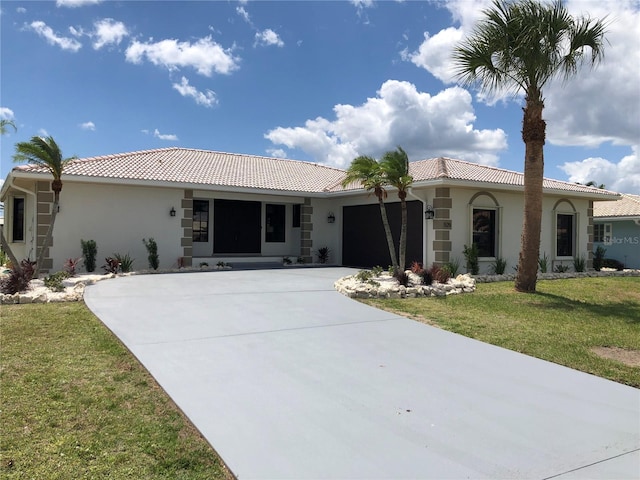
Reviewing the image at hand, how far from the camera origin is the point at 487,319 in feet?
26.2

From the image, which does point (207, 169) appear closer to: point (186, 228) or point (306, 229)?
point (186, 228)

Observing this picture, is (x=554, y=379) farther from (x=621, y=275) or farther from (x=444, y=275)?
(x=621, y=275)

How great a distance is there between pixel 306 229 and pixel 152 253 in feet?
21.2

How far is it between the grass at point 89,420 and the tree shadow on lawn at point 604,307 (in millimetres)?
8168

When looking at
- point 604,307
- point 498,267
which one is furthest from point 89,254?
point 604,307

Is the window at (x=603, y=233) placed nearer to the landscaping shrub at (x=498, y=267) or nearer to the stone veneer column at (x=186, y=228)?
the landscaping shrub at (x=498, y=267)

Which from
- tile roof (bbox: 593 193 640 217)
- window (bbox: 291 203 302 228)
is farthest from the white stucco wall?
tile roof (bbox: 593 193 640 217)

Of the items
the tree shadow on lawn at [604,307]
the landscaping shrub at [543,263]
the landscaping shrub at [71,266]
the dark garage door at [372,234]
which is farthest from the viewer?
the landscaping shrub at [543,263]

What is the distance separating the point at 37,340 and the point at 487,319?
7017 mm

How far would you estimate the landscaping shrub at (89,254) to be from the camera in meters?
13.6

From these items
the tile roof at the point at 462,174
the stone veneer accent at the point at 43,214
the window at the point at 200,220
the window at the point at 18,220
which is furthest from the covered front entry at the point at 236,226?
the window at the point at 18,220

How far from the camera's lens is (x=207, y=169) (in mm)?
17750

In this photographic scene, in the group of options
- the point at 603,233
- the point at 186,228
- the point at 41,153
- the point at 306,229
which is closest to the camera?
the point at 41,153

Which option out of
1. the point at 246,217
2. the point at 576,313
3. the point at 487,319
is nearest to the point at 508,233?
the point at 576,313
